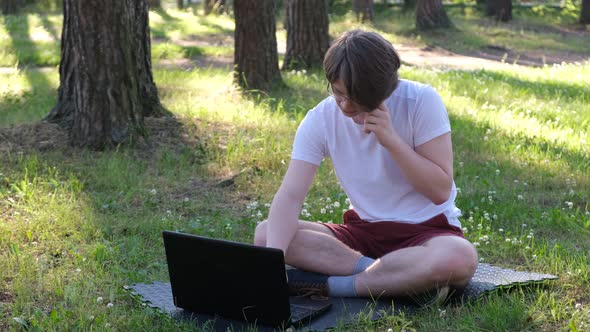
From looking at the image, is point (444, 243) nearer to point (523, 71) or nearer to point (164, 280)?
point (164, 280)

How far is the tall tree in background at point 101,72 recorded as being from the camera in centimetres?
616

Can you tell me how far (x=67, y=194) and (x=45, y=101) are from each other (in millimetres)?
3582

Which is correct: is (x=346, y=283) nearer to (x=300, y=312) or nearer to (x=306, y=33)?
(x=300, y=312)

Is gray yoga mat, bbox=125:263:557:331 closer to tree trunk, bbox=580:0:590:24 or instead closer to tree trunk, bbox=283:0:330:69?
tree trunk, bbox=283:0:330:69

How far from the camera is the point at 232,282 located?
11.4 ft

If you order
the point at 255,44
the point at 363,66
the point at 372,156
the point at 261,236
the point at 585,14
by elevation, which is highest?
the point at 363,66

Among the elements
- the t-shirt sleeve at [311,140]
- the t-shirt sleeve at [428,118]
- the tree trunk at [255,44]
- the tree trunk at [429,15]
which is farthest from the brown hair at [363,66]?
the tree trunk at [429,15]

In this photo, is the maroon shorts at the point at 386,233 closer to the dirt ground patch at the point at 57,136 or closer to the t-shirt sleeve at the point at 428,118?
the t-shirt sleeve at the point at 428,118

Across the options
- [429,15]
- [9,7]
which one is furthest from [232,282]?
[9,7]

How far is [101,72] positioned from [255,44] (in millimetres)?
2619

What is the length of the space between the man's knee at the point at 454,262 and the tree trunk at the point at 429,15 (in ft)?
50.8

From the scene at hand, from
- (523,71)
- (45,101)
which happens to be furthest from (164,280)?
(523,71)

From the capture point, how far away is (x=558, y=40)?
19281mm

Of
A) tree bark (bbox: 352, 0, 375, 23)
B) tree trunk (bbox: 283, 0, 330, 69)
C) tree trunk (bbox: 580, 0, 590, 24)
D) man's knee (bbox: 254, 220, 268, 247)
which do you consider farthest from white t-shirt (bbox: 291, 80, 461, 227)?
tree trunk (bbox: 580, 0, 590, 24)
